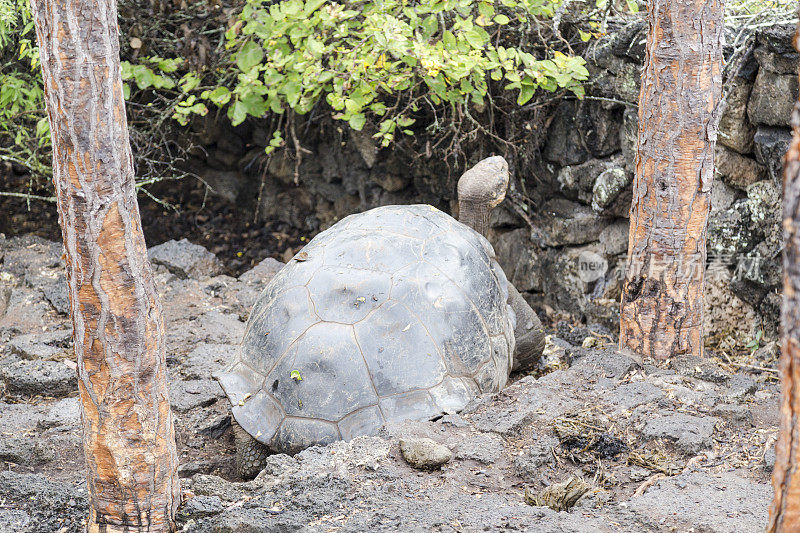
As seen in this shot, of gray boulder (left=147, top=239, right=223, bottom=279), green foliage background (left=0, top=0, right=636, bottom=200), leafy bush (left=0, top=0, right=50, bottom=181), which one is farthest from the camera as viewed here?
gray boulder (left=147, top=239, right=223, bottom=279)

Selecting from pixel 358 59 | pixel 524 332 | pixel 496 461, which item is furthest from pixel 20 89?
pixel 496 461

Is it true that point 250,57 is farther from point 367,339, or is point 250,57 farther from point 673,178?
point 673,178

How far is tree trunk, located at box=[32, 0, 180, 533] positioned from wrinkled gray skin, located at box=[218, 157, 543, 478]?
725 mm

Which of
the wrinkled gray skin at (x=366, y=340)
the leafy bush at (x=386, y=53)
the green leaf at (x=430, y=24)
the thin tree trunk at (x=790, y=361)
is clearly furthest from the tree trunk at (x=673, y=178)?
the thin tree trunk at (x=790, y=361)

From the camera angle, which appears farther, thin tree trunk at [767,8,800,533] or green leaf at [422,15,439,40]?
green leaf at [422,15,439,40]

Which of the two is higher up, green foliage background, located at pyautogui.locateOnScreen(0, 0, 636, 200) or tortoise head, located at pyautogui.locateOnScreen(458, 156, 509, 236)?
green foliage background, located at pyautogui.locateOnScreen(0, 0, 636, 200)

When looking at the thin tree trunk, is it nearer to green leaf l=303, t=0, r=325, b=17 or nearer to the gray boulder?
green leaf l=303, t=0, r=325, b=17

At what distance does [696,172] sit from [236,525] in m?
2.27

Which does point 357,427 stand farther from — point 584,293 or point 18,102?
point 18,102

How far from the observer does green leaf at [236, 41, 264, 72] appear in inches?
189

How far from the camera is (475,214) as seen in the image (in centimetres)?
412

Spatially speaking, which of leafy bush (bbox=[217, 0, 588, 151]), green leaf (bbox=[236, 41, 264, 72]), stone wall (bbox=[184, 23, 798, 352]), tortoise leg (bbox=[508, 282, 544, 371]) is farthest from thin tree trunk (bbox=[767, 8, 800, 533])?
green leaf (bbox=[236, 41, 264, 72])

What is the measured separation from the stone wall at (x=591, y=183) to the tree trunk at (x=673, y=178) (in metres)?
1.09

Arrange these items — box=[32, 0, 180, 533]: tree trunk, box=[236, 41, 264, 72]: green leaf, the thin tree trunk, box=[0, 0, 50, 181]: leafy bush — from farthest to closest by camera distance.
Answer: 1. box=[236, 41, 264, 72]: green leaf
2. box=[0, 0, 50, 181]: leafy bush
3. box=[32, 0, 180, 533]: tree trunk
4. the thin tree trunk
